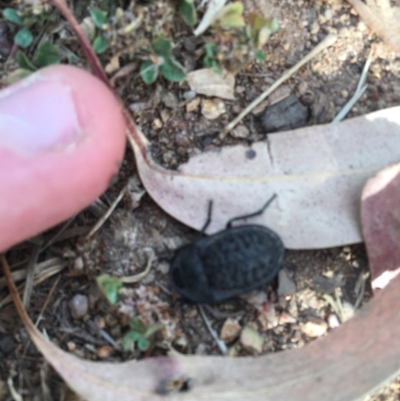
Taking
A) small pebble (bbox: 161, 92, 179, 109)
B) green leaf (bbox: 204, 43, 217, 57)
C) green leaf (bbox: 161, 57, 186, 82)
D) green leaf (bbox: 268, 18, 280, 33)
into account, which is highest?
green leaf (bbox: 268, 18, 280, 33)

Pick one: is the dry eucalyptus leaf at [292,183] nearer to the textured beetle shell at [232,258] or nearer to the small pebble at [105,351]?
the textured beetle shell at [232,258]

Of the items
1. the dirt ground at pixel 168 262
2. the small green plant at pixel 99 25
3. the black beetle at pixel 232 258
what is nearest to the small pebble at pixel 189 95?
the dirt ground at pixel 168 262

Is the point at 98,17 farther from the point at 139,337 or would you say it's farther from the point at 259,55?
the point at 139,337

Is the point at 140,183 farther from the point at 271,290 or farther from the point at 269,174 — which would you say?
the point at 271,290

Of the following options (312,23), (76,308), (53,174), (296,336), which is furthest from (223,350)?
(312,23)

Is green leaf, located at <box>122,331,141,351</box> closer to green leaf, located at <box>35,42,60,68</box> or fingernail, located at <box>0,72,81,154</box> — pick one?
fingernail, located at <box>0,72,81,154</box>

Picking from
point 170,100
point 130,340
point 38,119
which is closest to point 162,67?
point 170,100

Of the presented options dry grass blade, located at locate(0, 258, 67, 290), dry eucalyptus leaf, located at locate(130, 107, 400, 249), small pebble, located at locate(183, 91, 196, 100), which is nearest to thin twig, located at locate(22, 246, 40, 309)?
dry grass blade, located at locate(0, 258, 67, 290)
